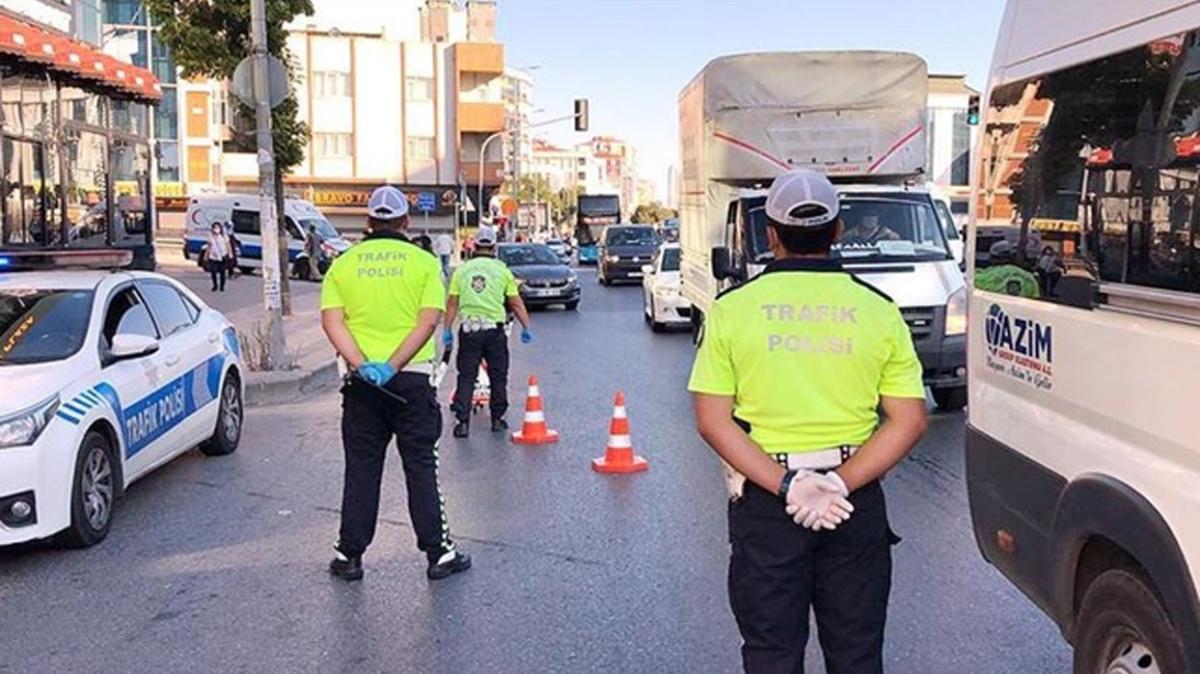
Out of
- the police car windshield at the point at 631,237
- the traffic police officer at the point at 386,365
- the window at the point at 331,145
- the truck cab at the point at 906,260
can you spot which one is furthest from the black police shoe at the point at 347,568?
the window at the point at 331,145

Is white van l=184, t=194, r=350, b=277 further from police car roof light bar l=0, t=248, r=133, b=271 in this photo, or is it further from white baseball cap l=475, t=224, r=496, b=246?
police car roof light bar l=0, t=248, r=133, b=271

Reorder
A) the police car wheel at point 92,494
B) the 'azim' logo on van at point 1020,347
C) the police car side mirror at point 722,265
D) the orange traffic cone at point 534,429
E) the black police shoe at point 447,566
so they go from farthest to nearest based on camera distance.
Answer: the police car side mirror at point 722,265
the orange traffic cone at point 534,429
the police car wheel at point 92,494
the black police shoe at point 447,566
the 'azim' logo on van at point 1020,347

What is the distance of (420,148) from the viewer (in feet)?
230

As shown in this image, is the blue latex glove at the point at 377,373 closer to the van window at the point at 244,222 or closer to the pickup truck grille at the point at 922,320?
the pickup truck grille at the point at 922,320

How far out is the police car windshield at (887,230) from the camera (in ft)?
37.0

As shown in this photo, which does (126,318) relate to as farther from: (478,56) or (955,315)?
(478,56)

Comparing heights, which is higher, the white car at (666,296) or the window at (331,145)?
the window at (331,145)

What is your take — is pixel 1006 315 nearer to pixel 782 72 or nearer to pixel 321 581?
pixel 321 581

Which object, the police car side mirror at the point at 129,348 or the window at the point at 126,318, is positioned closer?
the police car side mirror at the point at 129,348

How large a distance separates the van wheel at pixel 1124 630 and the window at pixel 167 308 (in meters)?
6.67

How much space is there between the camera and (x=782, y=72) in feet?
42.7

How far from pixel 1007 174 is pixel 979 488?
1150 mm

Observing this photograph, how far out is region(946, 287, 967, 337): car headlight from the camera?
34.3 feet

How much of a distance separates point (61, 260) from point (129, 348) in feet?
5.90
